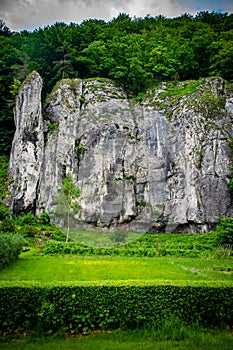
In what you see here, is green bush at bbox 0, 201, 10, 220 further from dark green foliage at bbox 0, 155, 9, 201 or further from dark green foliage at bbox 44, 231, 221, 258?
dark green foliage at bbox 44, 231, 221, 258

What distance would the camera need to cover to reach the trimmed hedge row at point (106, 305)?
23.0 feet

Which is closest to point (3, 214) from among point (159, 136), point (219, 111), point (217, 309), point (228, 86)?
point (159, 136)

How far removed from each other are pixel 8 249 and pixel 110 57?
1387 inches

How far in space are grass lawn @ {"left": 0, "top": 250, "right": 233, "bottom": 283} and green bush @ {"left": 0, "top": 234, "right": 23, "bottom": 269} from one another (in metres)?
0.39

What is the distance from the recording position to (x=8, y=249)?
15039mm

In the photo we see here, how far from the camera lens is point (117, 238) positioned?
902 inches

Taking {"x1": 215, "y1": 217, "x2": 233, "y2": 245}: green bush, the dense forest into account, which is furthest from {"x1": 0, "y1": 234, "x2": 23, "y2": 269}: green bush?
the dense forest

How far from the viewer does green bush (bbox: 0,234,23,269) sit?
14.5 m

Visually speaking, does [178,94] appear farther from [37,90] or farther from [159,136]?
[37,90]

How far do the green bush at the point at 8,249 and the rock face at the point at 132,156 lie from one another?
11.0 m

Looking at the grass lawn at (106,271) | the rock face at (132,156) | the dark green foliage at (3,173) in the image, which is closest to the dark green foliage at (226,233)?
the rock face at (132,156)

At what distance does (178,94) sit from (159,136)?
25.2ft

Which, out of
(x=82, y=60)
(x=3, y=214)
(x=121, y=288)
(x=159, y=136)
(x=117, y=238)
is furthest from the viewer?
(x=82, y=60)

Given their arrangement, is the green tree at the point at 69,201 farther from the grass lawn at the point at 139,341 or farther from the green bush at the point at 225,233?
the grass lawn at the point at 139,341
